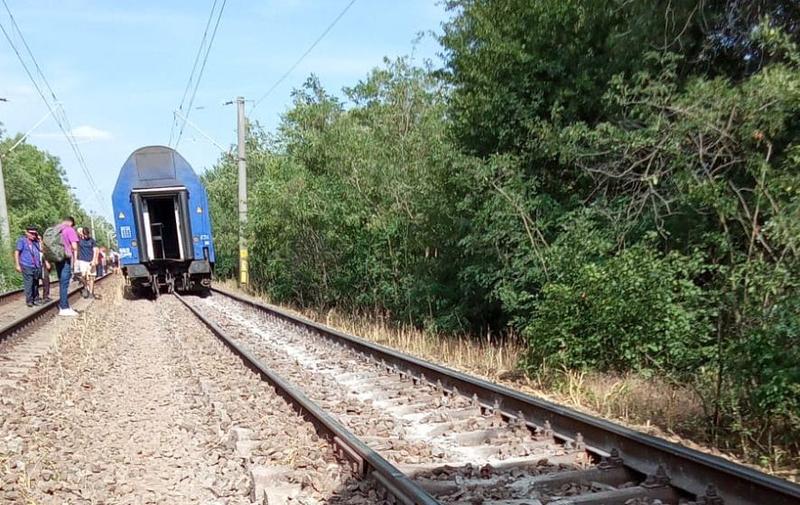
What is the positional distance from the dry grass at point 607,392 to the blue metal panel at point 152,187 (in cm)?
1211

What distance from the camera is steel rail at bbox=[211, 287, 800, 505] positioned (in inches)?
156

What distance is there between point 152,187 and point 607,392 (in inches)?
664

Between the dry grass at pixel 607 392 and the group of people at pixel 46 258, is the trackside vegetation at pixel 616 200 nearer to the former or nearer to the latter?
the dry grass at pixel 607 392

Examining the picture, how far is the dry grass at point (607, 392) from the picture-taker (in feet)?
19.3

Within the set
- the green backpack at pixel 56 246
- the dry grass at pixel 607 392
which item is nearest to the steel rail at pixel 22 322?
the green backpack at pixel 56 246

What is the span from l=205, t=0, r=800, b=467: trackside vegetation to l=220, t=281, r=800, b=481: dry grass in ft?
0.35

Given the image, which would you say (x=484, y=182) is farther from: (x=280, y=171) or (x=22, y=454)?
(x=280, y=171)

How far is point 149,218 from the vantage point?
21375 mm

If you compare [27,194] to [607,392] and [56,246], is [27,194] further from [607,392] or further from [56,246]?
[607,392]

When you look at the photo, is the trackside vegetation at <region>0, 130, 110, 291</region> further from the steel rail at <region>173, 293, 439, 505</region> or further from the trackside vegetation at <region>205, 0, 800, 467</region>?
the steel rail at <region>173, 293, 439, 505</region>

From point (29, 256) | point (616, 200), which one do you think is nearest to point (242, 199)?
point (29, 256)

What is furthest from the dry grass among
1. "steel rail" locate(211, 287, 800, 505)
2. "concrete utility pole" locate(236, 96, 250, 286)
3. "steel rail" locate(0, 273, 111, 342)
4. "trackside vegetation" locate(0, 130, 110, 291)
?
"trackside vegetation" locate(0, 130, 110, 291)

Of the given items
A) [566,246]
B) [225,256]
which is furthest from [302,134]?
[225,256]

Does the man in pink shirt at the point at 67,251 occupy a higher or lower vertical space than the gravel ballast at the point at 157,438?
higher
